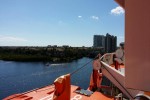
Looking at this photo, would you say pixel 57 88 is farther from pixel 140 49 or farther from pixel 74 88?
pixel 74 88

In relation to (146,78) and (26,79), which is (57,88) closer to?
(146,78)

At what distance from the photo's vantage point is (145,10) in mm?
1550

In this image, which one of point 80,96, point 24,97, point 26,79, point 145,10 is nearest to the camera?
point 145,10

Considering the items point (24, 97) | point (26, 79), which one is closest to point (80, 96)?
point (24, 97)

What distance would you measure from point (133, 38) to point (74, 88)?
308 inches

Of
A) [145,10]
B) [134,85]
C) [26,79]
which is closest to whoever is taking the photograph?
[145,10]

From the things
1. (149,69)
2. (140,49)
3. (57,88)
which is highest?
(140,49)

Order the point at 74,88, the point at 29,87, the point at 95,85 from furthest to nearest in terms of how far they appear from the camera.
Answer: the point at 29,87 < the point at 95,85 < the point at 74,88

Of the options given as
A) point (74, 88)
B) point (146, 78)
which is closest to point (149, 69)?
point (146, 78)

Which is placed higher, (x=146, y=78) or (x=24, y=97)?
(x=146, y=78)

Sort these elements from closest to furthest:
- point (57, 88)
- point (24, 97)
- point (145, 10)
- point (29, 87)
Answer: point (145, 10), point (57, 88), point (24, 97), point (29, 87)

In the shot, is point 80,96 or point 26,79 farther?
point 26,79

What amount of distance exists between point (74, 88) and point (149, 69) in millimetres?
7802

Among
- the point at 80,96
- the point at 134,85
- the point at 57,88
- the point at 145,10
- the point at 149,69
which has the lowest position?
the point at 80,96
